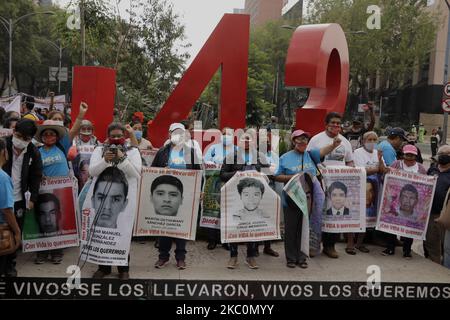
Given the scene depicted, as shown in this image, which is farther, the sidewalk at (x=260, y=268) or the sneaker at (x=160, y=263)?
the sneaker at (x=160, y=263)

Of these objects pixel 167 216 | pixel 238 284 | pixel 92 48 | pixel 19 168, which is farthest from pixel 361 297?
pixel 92 48

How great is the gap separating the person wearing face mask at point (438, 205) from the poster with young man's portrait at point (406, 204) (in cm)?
8

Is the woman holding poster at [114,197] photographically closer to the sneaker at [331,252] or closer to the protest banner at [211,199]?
the protest banner at [211,199]

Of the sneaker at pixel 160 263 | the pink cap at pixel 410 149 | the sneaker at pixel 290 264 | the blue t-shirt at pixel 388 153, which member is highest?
the pink cap at pixel 410 149

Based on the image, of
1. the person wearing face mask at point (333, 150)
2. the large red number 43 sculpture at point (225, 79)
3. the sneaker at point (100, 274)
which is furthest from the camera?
the large red number 43 sculpture at point (225, 79)

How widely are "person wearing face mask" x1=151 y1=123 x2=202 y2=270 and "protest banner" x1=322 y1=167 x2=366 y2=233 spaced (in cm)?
178

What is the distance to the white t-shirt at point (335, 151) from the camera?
6641 millimetres

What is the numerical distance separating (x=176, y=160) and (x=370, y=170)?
267 cm

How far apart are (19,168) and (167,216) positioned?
167cm

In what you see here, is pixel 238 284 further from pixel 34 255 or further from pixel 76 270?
pixel 34 255

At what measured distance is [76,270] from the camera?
4.82 metres

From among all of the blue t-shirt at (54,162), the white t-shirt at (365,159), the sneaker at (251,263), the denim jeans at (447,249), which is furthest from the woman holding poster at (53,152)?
the denim jeans at (447,249)

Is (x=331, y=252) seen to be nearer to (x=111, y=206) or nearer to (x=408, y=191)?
(x=408, y=191)

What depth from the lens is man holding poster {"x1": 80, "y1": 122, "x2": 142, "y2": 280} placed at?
5.20m
